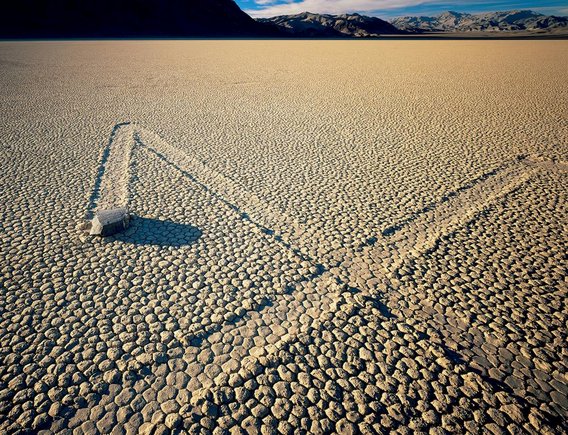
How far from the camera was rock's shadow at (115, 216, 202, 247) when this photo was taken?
118 inches

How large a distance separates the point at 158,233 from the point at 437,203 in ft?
9.81

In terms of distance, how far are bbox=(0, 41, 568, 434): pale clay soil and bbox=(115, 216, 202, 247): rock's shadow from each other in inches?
0.9

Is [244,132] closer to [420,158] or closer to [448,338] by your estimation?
[420,158]

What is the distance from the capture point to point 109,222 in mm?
3016

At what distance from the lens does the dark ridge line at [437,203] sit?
3260 mm

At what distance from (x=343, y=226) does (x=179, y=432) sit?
2.23 metres

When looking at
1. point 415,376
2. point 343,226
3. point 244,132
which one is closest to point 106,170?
point 244,132

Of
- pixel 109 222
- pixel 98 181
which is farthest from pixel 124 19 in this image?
pixel 109 222

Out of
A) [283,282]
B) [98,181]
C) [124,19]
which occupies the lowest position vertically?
[283,282]

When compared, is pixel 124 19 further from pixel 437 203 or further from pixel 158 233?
pixel 437 203

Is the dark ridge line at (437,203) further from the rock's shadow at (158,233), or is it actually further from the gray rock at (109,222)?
the gray rock at (109,222)

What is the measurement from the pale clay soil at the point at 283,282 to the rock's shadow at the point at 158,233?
2 centimetres

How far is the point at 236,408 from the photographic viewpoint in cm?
170

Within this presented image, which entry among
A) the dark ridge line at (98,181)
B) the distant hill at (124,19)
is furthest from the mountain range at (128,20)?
the dark ridge line at (98,181)
